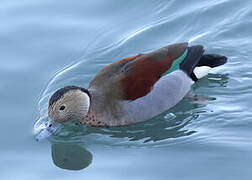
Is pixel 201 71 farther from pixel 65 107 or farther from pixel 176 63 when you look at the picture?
pixel 65 107

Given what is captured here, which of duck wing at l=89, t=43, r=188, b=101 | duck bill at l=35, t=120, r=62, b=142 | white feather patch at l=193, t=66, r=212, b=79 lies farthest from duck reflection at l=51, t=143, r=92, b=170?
white feather patch at l=193, t=66, r=212, b=79

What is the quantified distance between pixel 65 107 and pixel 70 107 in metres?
0.08

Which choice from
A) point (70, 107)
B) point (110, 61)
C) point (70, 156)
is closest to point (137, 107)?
point (70, 107)

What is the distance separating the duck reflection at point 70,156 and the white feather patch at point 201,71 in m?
2.33

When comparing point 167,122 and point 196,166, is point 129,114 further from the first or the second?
point 196,166

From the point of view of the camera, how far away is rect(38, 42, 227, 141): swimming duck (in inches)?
309

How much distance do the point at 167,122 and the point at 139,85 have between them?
734 mm

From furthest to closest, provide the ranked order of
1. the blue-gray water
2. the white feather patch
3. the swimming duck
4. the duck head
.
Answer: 1. the white feather patch
2. the swimming duck
3. the duck head
4. the blue-gray water

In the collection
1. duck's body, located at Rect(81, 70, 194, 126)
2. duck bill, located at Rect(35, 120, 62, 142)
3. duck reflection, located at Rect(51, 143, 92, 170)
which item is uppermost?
duck's body, located at Rect(81, 70, 194, 126)

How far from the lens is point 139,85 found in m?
7.98

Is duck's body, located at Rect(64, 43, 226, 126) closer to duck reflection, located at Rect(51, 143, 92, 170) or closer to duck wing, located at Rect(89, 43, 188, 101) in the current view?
duck wing, located at Rect(89, 43, 188, 101)

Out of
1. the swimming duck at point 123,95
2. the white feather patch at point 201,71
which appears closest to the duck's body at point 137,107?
the swimming duck at point 123,95

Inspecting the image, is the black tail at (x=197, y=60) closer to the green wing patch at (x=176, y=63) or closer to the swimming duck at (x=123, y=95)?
the green wing patch at (x=176, y=63)

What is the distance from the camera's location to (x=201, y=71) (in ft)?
29.4
